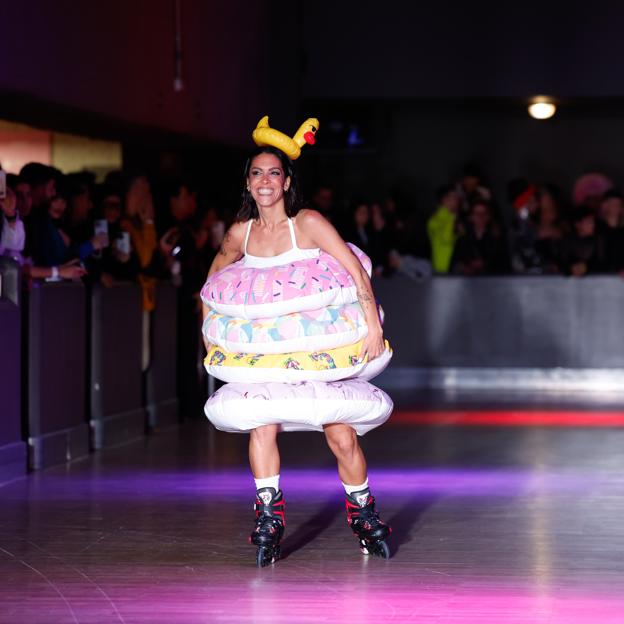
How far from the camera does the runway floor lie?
475 cm

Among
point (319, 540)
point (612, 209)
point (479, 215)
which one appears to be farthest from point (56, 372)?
point (612, 209)

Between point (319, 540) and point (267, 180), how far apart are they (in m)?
1.49

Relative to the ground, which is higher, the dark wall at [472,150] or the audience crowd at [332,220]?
the dark wall at [472,150]

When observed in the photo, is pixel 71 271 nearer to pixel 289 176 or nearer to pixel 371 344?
pixel 289 176

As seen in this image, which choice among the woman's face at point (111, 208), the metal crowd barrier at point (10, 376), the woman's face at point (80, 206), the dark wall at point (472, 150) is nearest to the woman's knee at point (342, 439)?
the metal crowd barrier at point (10, 376)

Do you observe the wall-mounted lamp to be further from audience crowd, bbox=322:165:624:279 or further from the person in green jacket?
the person in green jacket

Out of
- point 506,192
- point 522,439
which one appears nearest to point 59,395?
point 522,439

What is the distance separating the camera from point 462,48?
14.6 m

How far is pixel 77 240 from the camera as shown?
30.3ft

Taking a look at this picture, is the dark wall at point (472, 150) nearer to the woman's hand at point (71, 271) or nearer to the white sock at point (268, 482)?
the woman's hand at point (71, 271)

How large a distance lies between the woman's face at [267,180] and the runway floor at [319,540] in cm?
137

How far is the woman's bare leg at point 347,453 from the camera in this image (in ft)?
18.1

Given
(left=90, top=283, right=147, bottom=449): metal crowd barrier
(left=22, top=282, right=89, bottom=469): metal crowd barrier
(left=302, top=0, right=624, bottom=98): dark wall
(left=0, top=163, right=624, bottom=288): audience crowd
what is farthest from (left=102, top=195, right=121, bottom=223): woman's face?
(left=302, top=0, right=624, bottom=98): dark wall

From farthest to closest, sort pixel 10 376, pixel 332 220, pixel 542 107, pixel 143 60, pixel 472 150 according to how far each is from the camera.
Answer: pixel 472 150 < pixel 542 107 < pixel 332 220 < pixel 143 60 < pixel 10 376
